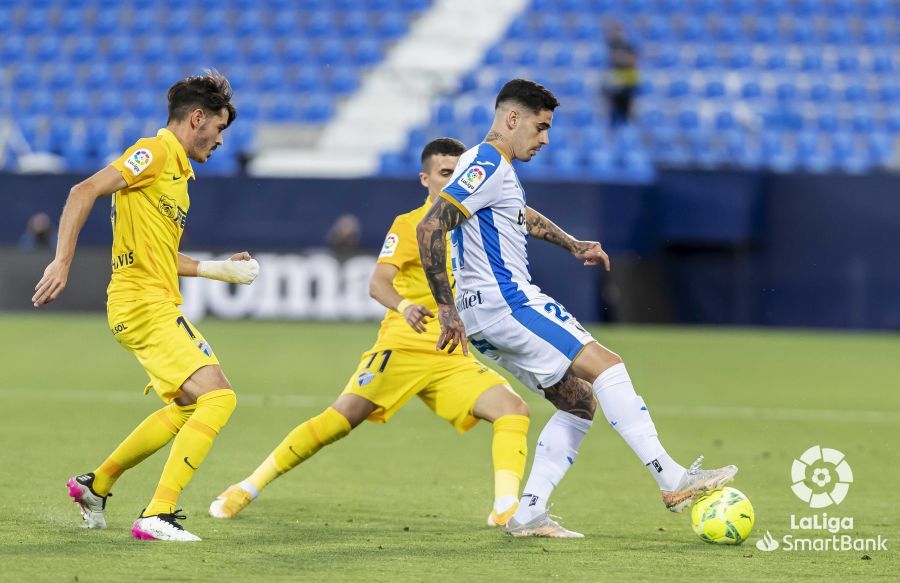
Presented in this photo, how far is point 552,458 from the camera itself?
630cm

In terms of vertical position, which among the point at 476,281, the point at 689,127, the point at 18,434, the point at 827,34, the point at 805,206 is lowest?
the point at 18,434

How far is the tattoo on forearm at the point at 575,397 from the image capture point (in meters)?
6.33

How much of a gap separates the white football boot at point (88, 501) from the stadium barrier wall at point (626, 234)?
44.9 ft

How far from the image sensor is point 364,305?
19.7 meters

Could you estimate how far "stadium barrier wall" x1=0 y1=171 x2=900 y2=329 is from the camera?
1989 centimetres

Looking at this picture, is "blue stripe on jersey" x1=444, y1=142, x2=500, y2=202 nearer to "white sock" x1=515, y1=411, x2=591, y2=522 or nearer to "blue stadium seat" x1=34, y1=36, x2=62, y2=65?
"white sock" x1=515, y1=411, x2=591, y2=522

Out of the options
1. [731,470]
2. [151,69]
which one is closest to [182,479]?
[731,470]

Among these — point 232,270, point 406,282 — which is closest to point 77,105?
point 406,282

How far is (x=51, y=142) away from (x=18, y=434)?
1415 centimetres

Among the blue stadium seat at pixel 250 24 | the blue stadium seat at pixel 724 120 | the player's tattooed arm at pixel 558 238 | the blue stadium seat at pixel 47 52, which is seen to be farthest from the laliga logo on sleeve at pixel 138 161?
the blue stadium seat at pixel 47 52

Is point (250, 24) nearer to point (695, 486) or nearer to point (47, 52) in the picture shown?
point (47, 52)

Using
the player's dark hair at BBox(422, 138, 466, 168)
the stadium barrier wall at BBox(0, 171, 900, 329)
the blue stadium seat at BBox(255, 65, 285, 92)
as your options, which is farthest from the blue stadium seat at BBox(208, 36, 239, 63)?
the player's dark hair at BBox(422, 138, 466, 168)

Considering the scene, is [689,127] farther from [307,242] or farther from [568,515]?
[568,515]

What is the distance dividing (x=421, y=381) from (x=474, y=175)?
1.33 meters
